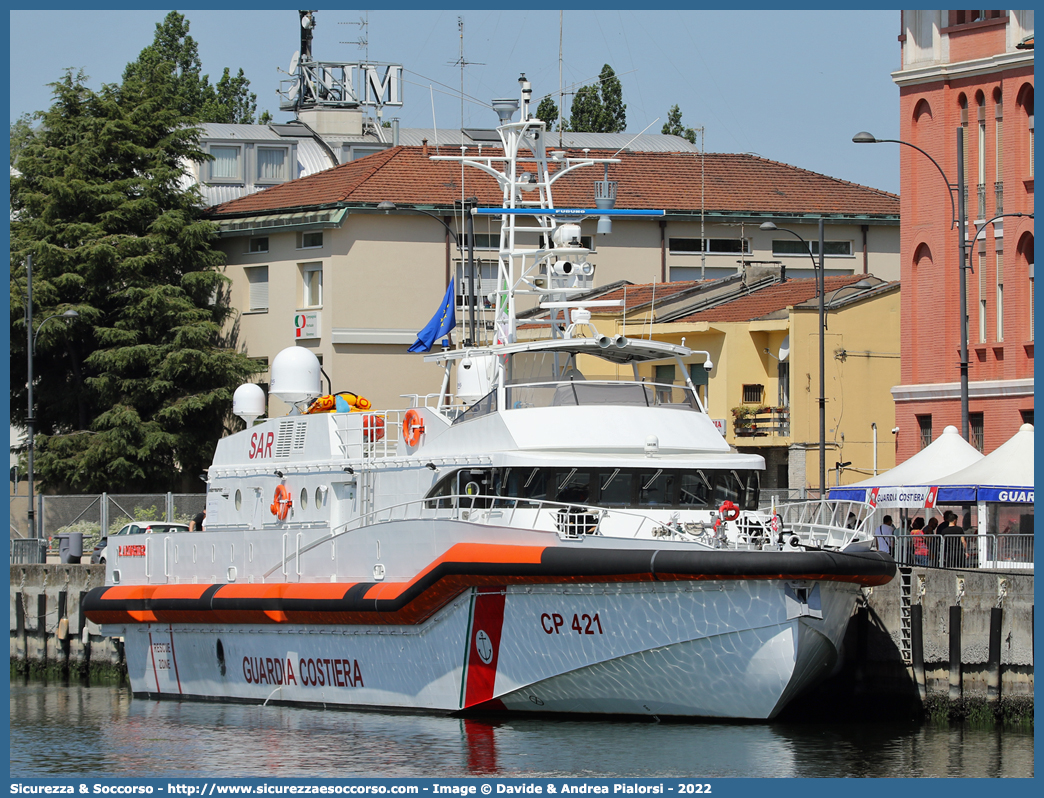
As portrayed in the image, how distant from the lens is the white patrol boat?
18.6m

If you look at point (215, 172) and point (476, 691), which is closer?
point (476, 691)

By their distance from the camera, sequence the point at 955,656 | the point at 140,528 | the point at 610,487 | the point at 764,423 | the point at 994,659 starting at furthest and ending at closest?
the point at 764,423 → the point at 140,528 → the point at 955,656 → the point at 994,659 → the point at 610,487

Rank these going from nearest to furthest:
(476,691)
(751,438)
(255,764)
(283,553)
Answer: (255,764)
(476,691)
(283,553)
(751,438)

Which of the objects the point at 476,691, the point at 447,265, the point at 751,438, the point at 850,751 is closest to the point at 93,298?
the point at 447,265

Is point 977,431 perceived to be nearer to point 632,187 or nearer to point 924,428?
point 924,428

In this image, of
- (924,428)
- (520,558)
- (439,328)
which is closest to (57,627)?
(439,328)

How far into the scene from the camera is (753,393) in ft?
138

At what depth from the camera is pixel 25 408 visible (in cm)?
4638

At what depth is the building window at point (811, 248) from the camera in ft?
162

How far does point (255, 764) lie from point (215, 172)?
131 feet

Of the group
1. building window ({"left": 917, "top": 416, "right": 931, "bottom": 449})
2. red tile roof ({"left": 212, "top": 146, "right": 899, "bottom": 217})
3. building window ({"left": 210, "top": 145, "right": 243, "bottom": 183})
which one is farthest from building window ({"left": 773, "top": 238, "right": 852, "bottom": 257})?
building window ({"left": 210, "top": 145, "right": 243, "bottom": 183})

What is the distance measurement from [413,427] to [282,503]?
9.47ft

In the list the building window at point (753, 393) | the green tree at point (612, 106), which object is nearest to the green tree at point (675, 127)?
the green tree at point (612, 106)

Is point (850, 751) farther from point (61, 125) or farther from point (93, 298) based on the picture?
point (61, 125)
